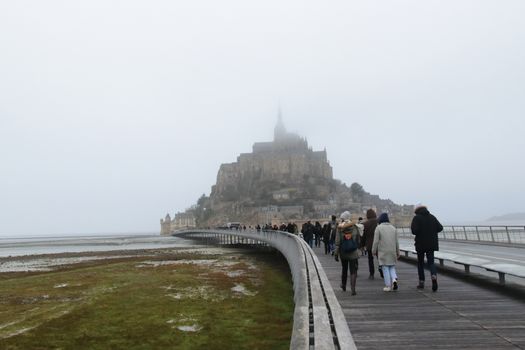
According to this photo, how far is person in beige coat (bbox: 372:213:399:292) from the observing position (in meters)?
8.19

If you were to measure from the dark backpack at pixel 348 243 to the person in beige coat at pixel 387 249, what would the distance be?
1.21ft

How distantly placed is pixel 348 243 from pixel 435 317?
7.66 ft

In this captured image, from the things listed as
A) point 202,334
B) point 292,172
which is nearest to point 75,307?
point 202,334

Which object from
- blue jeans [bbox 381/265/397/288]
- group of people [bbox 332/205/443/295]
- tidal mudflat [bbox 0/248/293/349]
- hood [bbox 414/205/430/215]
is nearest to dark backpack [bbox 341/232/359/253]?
group of people [bbox 332/205/443/295]

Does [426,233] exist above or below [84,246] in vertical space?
above

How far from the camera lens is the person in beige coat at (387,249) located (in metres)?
8.19

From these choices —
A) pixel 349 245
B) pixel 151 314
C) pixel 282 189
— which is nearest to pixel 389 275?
pixel 349 245

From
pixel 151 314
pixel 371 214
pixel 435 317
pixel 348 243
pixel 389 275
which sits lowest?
pixel 151 314

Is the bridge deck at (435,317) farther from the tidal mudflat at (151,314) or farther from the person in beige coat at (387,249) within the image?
the tidal mudflat at (151,314)

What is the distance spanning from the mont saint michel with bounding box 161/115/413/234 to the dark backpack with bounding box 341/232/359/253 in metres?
121

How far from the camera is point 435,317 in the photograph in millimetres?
6168

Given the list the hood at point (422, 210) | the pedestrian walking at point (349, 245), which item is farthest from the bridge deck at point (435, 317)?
the hood at point (422, 210)

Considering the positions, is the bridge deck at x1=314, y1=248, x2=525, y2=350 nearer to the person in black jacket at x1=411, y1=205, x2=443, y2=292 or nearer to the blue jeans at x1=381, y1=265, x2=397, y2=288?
the blue jeans at x1=381, y1=265, x2=397, y2=288

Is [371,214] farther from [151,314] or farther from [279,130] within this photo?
[279,130]
